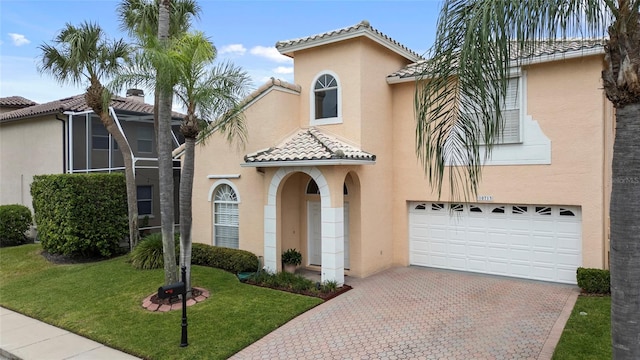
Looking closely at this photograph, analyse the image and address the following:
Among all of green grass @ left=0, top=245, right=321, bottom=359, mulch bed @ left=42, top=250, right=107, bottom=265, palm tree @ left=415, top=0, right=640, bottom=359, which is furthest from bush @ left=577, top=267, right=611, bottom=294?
mulch bed @ left=42, top=250, right=107, bottom=265

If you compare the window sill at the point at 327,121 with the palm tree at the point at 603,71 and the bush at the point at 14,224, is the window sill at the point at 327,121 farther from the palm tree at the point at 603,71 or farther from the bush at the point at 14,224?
the bush at the point at 14,224

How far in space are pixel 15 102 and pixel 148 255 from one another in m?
22.5

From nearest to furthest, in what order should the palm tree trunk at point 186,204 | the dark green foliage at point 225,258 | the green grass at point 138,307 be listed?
1. the green grass at point 138,307
2. the palm tree trunk at point 186,204
3. the dark green foliage at point 225,258

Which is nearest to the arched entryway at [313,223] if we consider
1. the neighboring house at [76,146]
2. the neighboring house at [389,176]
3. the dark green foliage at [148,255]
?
the neighboring house at [389,176]

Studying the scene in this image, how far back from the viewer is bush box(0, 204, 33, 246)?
18516 mm

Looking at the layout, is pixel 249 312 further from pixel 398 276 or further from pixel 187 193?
pixel 398 276

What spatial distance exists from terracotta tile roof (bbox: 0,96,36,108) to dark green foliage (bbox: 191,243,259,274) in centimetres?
2246

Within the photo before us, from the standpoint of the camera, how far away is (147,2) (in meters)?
14.6

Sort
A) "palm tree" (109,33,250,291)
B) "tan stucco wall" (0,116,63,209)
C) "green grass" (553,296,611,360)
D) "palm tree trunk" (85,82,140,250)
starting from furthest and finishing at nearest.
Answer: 1. "tan stucco wall" (0,116,63,209)
2. "palm tree trunk" (85,82,140,250)
3. "palm tree" (109,33,250,291)
4. "green grass" (553,296,611,360)

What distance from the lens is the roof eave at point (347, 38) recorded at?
13195mm

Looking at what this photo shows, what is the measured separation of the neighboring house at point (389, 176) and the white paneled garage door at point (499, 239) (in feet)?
0.11

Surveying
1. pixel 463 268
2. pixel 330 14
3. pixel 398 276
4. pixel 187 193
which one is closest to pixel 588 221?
pixel 463 268

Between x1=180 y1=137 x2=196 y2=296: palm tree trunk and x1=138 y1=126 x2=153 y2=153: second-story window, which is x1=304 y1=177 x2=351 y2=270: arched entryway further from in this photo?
x1=138 y1=126 x2=153 y2=153: second-story window

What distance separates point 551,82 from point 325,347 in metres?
9.91
